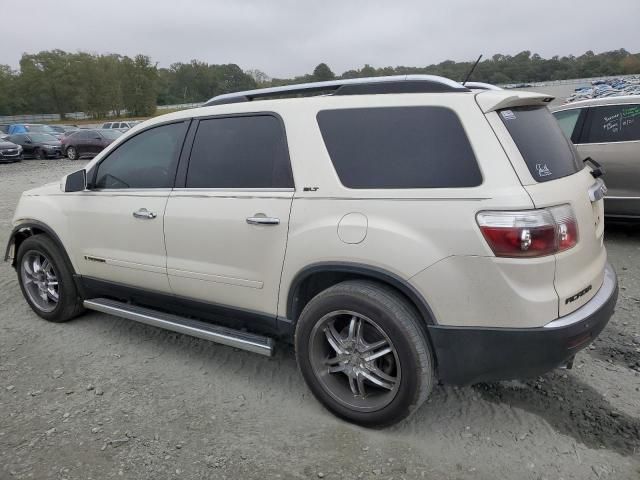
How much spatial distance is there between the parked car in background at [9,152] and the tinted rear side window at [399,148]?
25.0 meters

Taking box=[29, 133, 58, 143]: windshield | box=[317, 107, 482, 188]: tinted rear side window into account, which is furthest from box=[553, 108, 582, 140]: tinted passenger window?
box=[29, 133, 58, 143]: windshield

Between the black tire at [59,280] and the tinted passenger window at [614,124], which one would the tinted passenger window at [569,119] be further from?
the black tire at [59,280]

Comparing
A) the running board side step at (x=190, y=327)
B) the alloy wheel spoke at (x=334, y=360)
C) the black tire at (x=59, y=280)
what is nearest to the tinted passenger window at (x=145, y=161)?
the black tire at (x=59, y=280)

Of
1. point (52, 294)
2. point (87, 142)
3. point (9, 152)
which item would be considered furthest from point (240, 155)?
point (9, 152)

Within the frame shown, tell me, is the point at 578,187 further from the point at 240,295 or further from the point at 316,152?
the point at 240,295

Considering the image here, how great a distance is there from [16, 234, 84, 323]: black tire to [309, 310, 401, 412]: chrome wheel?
8.01 feet

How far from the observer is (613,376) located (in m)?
3.19

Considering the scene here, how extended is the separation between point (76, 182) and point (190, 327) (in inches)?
61.7

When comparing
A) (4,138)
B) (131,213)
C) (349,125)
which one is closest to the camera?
(349,125)

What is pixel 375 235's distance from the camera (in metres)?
2.47

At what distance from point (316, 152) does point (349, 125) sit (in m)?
0.24

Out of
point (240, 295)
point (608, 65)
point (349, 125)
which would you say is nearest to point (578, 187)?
point (349, 125)

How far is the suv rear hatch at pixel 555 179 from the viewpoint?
2.32 metres

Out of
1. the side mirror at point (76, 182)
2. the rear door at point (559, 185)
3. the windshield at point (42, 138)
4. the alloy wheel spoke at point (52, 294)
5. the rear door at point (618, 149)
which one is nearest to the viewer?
the rear door at point (559, 185)
